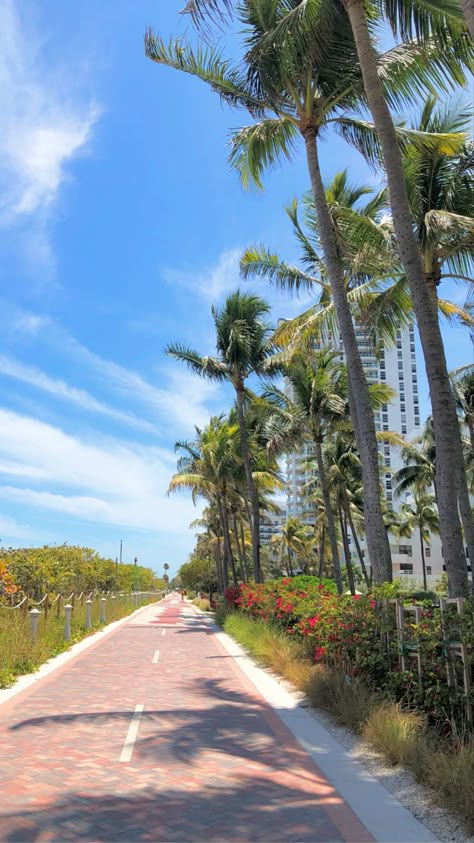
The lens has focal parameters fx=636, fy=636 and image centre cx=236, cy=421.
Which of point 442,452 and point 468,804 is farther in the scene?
point 442,452

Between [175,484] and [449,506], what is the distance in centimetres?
3115

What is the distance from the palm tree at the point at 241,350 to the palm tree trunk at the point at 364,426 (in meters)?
14.6

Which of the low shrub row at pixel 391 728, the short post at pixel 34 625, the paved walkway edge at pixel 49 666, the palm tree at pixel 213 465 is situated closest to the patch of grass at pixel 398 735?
the low shrub row at pixel 391 728

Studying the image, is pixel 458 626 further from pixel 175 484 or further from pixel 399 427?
pixel 399 427

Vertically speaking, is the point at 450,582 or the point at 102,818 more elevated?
the point at 450,582

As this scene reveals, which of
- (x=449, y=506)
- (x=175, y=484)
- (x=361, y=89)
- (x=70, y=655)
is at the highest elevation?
(x=361, y=89)

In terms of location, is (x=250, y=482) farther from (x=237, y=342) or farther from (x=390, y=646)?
(x=390, y=646)

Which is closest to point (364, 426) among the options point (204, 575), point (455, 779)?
point (455, 779)

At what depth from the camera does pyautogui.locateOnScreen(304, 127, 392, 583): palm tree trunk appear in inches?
456

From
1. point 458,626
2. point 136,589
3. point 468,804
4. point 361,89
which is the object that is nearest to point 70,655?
point 458,626

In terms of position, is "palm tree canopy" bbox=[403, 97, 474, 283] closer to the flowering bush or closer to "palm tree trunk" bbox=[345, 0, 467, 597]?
"palm tree trunk" bbox=[345, 0, 467, 597]

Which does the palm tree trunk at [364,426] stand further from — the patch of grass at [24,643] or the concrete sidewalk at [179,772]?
the patch of grass at [24,643]

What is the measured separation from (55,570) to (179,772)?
1934 cm

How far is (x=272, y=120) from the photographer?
15133 millimetres
